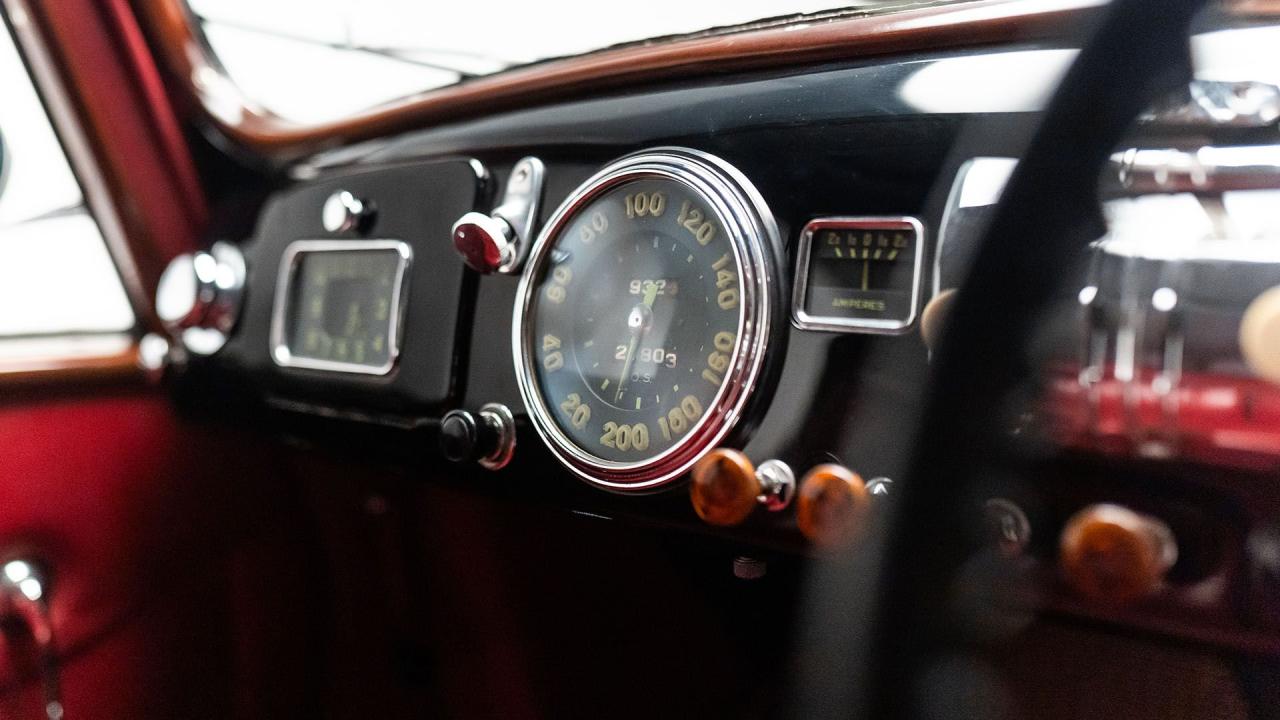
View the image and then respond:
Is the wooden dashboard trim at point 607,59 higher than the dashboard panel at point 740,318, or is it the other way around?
the wooden dashboard trim at point 607,59

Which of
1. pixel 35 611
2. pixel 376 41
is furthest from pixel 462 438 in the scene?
pixel 376 41

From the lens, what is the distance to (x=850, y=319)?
0.71m

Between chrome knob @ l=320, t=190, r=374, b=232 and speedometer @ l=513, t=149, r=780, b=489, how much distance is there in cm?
30

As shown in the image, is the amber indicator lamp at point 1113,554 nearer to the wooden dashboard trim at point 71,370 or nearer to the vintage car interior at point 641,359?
the vintage car interior at point 641,359

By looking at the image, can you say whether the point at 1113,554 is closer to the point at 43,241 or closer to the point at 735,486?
the point at 735,486

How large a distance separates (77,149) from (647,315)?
103 centimetres

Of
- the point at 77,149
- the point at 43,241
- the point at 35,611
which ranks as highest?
the point at 77,149

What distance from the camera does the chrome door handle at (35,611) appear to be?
112cm

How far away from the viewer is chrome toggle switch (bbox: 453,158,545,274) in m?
0.90

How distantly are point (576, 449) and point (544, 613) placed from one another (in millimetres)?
385

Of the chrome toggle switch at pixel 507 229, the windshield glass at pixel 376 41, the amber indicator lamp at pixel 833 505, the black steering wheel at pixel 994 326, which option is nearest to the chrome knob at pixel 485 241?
the chrome toggle switch at pixel 507 229

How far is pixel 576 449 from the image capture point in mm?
843

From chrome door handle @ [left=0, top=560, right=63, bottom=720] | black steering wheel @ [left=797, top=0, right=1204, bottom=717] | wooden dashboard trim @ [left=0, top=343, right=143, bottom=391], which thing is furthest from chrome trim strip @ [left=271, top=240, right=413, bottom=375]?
black steering wheel @ [left=797, top=0, right=1204, bottom=717]

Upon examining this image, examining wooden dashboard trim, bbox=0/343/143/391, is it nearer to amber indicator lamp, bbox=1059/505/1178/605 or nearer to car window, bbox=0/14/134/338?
car window, bbox=0/14/134/338
